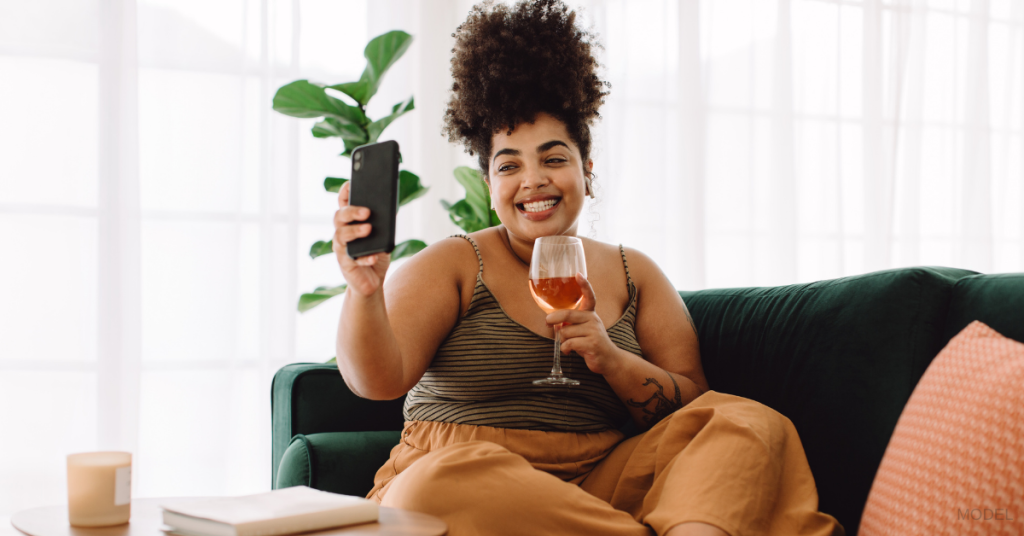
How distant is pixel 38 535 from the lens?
778mm

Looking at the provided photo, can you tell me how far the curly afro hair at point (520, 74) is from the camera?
164 cm

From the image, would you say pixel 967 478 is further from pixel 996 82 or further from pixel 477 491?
pixel 996 82

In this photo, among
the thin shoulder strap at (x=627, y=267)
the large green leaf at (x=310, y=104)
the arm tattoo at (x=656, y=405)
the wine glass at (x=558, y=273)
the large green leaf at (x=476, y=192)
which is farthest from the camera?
the large green leaf at (x=476, y=192)

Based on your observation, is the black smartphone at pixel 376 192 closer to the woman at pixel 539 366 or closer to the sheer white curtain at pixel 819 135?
the woman at pixel 539 366

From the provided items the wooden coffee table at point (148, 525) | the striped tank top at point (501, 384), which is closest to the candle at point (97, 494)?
the wooden coffee table at point (148, 525)

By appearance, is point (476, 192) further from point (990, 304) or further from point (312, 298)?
point (990, 304)

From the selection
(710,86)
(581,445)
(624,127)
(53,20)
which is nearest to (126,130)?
(53,20)

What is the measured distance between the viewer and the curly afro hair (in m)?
1.64

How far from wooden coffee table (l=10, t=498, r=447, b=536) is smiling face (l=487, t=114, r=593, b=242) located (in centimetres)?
76

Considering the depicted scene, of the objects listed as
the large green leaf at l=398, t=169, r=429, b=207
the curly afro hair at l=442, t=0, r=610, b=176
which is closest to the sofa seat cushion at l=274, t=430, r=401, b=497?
the curly afro hair at l=442, t=0, r=610, b=176

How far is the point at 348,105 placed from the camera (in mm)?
2512

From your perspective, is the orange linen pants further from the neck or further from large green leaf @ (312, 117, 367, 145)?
large green leaf @ (312, 117, 367, 145)

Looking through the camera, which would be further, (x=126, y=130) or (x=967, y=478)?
(x=126, y=130)

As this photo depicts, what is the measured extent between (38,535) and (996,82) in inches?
136
